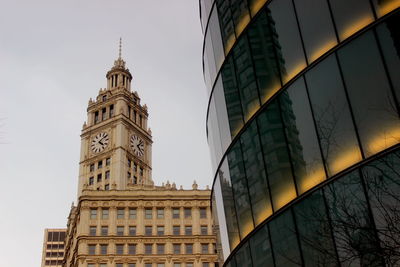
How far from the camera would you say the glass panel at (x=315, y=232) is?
16625mm

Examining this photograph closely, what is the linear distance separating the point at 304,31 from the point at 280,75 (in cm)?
183

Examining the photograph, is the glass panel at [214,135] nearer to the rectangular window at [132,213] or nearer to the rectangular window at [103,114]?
the rectangular window at [132,213]

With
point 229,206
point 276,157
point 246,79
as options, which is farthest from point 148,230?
point 276,157

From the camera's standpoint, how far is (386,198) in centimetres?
1537

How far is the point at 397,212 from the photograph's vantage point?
14961 millimetres

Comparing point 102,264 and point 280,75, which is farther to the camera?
point 102,264

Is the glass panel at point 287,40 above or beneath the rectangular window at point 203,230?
beneath

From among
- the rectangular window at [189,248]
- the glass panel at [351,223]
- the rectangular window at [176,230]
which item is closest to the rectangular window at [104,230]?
the rectangular window at [176,230]

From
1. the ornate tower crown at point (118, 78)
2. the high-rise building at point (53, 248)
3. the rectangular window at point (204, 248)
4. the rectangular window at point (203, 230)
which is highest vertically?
the ornate tower crown at point (118, 78)

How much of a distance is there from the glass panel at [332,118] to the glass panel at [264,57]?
7.38 feet

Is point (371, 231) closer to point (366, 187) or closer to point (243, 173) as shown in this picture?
point (366, 187)

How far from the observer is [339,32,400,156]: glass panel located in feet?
52.7

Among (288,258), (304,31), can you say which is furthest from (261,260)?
(304,31)

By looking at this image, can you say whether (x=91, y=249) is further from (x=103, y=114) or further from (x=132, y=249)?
(x=103, y=114)
